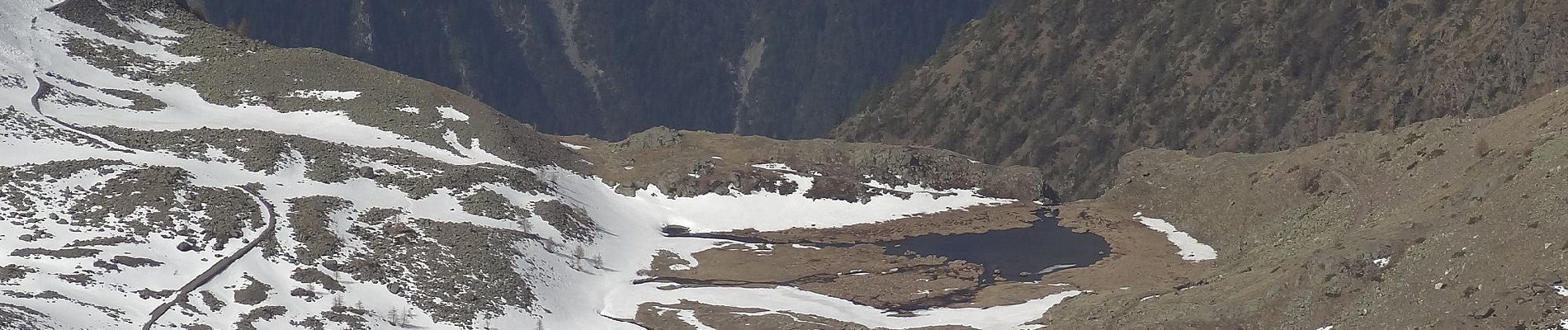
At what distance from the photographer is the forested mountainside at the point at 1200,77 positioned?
245 feet

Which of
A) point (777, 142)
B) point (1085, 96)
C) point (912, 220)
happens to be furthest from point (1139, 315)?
point (1085, 96)

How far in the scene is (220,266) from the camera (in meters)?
30.2

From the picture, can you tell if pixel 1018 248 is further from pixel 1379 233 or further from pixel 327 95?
pixel 327 95

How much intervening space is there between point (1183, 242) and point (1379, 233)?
377 inches

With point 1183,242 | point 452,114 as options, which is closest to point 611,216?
point 452,114

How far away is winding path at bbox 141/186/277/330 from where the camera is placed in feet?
90.4

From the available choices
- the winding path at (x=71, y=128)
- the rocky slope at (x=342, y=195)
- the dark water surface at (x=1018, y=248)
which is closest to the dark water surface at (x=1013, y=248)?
the dark water surface at (x=1018, y=248)

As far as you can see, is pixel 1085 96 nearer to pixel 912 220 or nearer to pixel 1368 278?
pixel 912 220

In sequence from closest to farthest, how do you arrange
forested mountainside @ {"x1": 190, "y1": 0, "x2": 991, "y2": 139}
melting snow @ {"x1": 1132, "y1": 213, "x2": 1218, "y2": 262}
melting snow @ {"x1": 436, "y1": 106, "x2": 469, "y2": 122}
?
melting snow @ {"x1": 1132, "y1": 213, "x2": 1218, "y2": 262}
melting snow @ {"x1": 436, "y1": 106, "x2": 469, "y2": 122}
forested mountainside @ {"x1": 190, "y1": 0, "x2": 991, "y2": 139}

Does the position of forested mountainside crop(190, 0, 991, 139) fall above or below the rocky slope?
above

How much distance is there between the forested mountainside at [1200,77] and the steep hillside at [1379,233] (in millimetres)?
33643

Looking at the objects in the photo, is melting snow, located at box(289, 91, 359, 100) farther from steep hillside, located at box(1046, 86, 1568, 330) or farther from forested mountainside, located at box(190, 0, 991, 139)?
forested mountainside, located at box(190, 0, 991, 139)

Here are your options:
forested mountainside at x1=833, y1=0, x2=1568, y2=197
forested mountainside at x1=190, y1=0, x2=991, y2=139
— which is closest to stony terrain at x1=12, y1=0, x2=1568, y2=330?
forested mountainside at x1=833, y1=0, x2=1568, y2=197

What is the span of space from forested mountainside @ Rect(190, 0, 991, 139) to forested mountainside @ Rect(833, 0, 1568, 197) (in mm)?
59911
